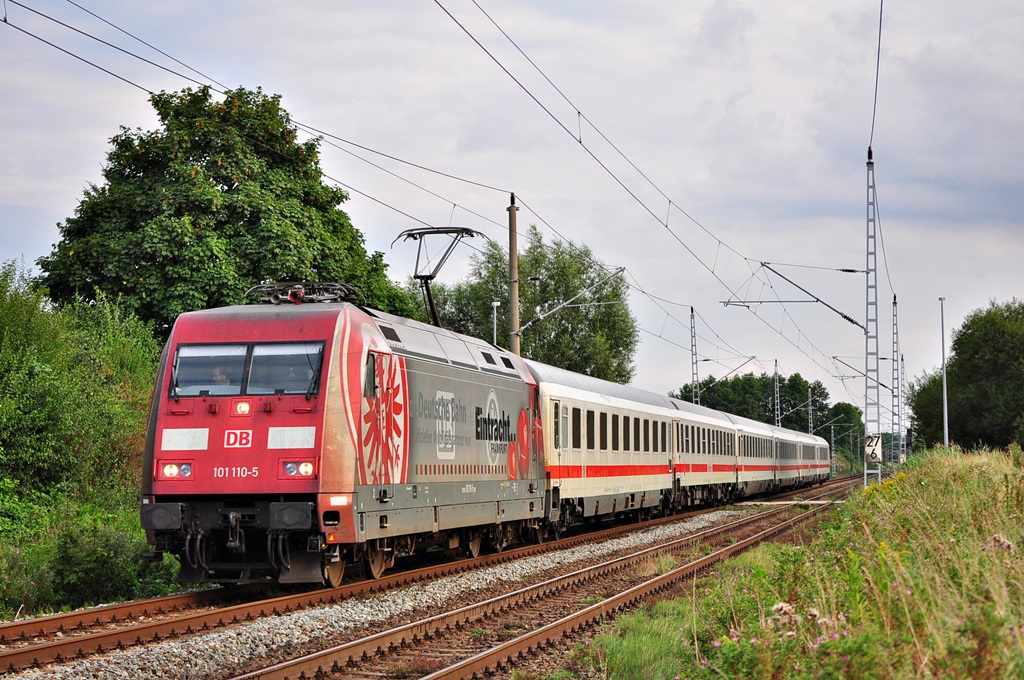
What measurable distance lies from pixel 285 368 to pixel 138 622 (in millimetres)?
3372

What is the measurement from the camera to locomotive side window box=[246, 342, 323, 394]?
45.5 feet

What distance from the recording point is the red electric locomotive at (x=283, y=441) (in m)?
13.5

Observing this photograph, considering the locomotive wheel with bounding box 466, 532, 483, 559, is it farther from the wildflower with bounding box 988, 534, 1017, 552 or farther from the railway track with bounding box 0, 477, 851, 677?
the wildflower with bounding box 988, 534, 1017, 552

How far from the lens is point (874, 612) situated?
7.02m

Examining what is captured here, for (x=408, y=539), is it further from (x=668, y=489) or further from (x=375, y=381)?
(x=668, y=489)

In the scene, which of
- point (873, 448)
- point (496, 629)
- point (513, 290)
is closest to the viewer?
point (496, 629)

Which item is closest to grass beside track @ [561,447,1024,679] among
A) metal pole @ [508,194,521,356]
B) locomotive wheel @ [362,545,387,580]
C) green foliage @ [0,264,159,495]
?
locomotive wheel @ [362,545,387,580]

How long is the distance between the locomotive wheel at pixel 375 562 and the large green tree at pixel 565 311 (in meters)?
48.5

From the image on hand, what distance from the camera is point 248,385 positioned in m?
13.9

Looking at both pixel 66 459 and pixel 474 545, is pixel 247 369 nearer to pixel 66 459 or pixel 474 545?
pixel 474 545

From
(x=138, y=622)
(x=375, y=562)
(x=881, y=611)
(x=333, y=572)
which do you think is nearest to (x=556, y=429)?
(x=375, y=562)

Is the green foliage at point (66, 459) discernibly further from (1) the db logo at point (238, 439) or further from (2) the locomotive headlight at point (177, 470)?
(1) the db logo at point (238, 439)

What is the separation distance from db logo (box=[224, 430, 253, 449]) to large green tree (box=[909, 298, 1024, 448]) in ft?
172

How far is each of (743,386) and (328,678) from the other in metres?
141
